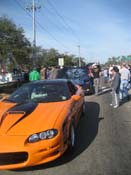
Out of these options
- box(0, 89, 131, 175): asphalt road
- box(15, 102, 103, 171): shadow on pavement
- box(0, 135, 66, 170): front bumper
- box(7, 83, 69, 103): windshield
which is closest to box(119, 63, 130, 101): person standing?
box(15, 102, 103, 171): shadow on pavement

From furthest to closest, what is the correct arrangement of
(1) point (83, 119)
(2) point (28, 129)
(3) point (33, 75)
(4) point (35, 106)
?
(3) point (33, 75)
(1) point (83, 119)
(4) point (35, 106)
(2) point (28, 129)

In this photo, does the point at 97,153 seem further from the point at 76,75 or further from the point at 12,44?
the point at 12,44

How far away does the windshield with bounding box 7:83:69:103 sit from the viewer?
674 centimetres

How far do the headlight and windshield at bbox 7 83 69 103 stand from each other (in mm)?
1693

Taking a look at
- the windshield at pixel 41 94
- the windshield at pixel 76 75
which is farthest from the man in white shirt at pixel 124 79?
the windshield at pixel 41 94

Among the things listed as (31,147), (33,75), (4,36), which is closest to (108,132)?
(31,147)

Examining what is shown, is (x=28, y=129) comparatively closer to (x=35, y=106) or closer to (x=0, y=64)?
(x=35, y=106)

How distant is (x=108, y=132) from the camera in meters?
7.32

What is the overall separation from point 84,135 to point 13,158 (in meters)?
2.63

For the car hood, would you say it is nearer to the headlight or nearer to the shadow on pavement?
the headlight

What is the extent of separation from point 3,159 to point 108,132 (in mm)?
3341

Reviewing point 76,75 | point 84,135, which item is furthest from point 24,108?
point 76,75

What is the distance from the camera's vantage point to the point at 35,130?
194 inches

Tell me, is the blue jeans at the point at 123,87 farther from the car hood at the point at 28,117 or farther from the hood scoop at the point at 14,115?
the hood scoop at the point at 14,115
